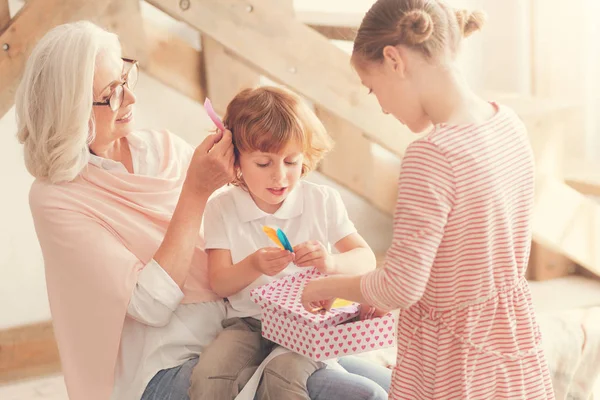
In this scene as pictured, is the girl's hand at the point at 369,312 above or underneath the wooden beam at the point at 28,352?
above

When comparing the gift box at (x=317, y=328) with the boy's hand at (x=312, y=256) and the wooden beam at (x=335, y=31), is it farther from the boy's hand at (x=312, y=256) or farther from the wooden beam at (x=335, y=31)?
the wooden beam at (x=335, y=31)

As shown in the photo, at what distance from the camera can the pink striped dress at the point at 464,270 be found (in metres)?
1.29

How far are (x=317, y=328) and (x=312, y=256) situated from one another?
135 millimetres

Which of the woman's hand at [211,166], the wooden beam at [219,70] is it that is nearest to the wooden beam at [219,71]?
the wooden beam at [219,70]

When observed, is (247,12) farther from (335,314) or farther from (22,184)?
(335,314)

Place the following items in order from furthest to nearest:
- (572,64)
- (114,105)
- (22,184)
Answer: (572,64), (22,184), (114,105)

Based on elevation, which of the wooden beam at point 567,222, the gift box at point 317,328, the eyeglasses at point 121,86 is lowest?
the wooden beam at point 567,222

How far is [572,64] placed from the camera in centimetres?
380

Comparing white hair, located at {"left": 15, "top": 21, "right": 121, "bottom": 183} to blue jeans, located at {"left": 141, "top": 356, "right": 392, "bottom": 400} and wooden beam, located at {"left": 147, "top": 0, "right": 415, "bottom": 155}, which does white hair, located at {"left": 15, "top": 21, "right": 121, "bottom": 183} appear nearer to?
blue jeans, located at {"left": 141, "top": 356, "right": 392, "bottom": 400}

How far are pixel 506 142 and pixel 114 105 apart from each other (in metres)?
0.85

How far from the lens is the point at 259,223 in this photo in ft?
5.87

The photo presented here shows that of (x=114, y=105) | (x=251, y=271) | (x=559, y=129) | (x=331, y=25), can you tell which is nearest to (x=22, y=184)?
(x=331, y=25)

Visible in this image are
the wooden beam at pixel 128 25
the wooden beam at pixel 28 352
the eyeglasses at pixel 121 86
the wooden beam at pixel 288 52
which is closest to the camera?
the eyeglasses at pixel 121 86

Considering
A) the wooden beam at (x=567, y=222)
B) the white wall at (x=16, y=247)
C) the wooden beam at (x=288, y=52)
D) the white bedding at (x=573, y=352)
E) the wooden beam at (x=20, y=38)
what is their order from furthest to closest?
the wooden beam at (x=567, y=222) → the white wall at (x=16, y=247) → the wooden beam at (x=288, y=52) → the wooden beam at (x=20, y=38) → the white bedding at (x=573, y=352)
